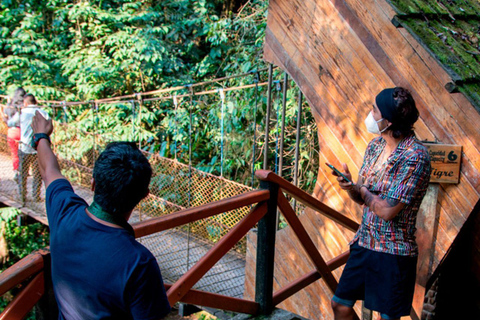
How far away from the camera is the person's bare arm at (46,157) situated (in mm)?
1264

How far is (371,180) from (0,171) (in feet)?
19.4

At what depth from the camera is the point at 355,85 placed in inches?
98.3

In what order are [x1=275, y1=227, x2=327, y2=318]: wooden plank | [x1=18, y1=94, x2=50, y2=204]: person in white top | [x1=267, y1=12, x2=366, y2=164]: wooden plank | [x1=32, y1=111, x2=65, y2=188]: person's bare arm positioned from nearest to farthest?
[x1=32, y1=111, x2=65, y2=188]: person's bare arm, [x1=267, y1=12, x2=366, y2=164]: wooden plank, [x1=275, y1=227, x2=327, y2=318]: wooden plank, [x1=18, y1=94, x2=50, y2=204]: person in white top

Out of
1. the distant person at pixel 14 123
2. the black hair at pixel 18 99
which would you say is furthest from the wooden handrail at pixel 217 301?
the black hair at pixel 18 99

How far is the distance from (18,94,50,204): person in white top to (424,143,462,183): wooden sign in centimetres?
360

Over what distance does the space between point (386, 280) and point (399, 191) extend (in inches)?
12.6

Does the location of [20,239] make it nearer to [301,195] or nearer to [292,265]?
[292,265]

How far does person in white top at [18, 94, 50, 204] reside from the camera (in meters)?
4.64

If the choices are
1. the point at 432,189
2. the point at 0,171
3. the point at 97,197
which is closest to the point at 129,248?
the point at 97,197

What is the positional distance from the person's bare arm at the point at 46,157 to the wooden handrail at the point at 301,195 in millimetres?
836

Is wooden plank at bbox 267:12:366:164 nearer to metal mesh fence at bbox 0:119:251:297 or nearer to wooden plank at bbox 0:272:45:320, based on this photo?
metal mesh fence at bbox 0:119:251:297

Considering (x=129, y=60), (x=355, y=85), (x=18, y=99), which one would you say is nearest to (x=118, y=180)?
(x=355, y=85)

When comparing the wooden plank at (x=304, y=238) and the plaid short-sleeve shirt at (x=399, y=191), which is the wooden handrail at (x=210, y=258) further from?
the plaid short-sleeve shirt at (x=399, y=191)

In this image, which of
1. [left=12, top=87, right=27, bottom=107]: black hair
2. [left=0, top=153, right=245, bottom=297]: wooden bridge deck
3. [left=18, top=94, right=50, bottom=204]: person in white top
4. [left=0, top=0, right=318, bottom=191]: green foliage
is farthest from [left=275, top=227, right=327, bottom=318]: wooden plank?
[left=12, top=87, right=27, bottom=107]: black hair
